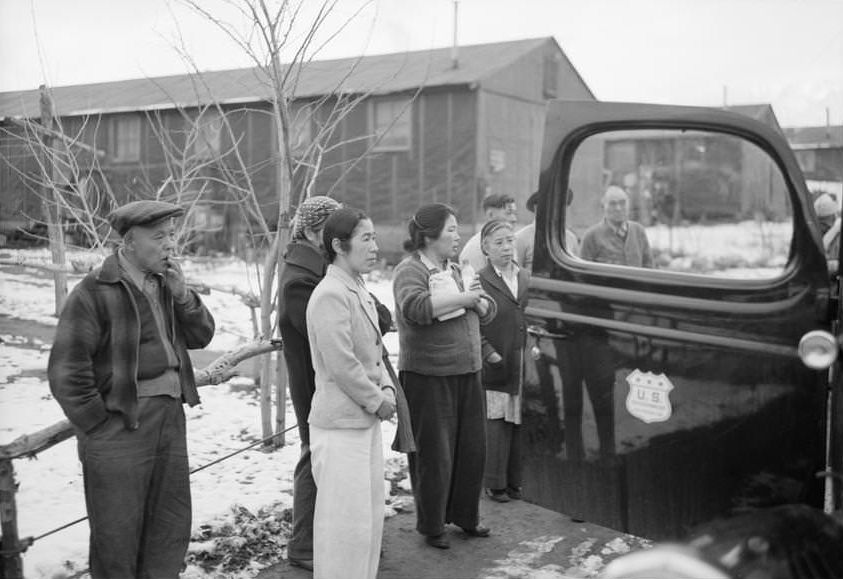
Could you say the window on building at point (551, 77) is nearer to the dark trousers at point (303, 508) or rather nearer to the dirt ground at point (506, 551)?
the dirt ground at point (506, 551)

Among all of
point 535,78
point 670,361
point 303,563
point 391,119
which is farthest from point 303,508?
point 535,78

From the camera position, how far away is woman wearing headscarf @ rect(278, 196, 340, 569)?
415 centimetres

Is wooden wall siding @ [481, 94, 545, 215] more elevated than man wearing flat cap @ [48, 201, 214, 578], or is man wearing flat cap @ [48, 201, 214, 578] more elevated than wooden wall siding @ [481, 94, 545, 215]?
wooden wall siding @ [481, 94, 545, 215]

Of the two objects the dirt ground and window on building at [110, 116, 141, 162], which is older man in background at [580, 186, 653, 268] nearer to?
the dirt ground

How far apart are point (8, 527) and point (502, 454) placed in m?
3.19

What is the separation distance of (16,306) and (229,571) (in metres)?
8.72

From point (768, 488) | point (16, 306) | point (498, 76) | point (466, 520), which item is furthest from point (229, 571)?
point (498, 76)

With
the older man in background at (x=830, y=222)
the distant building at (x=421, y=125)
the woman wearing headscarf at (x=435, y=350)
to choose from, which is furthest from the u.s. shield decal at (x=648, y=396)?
the distant building at (x=421, y=125)

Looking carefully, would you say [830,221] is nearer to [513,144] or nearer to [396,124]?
[396,124]

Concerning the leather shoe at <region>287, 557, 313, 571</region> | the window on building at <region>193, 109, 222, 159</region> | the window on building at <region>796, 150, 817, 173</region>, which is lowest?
the leather shoe at <region>287, 557, 313, 571</region>

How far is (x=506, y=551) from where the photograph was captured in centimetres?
475

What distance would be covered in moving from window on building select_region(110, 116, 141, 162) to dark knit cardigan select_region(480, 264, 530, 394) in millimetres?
21744

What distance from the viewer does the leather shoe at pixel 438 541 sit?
4.73 metres

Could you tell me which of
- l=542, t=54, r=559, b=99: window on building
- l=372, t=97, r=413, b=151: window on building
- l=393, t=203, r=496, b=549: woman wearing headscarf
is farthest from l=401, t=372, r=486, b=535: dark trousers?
l=542, t=54, r=559, b=99: window on building
